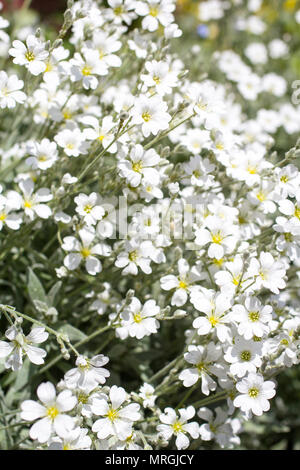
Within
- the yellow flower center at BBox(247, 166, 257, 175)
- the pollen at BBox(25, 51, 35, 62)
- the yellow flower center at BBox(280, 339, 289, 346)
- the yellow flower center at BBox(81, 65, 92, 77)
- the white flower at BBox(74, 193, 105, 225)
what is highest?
the pollen at BBox(25, 51, 35, 62)

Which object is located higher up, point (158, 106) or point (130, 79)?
point (158, 106)

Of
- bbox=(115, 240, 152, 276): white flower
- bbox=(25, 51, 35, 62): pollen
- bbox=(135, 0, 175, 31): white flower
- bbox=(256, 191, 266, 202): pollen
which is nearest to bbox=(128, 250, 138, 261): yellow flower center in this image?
bbox=(115, 240, 152, 276): white flower

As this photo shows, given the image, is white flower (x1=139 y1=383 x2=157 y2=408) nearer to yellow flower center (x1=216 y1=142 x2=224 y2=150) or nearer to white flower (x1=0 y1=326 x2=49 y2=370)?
white flower (x1=0 y1=326 x2=49 y2=370)

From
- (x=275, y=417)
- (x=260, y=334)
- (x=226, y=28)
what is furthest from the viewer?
(x=226, y=28)

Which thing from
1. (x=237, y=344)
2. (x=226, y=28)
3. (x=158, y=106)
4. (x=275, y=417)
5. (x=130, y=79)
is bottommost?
(x=275, y=417)

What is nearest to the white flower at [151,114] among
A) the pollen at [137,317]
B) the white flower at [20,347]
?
the pollen at [137,317]

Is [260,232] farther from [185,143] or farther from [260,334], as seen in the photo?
[260,334]

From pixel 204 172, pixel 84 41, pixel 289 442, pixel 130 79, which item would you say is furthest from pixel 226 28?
pixel 289 442
